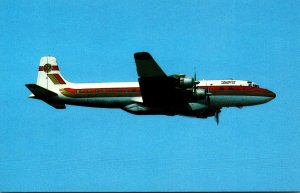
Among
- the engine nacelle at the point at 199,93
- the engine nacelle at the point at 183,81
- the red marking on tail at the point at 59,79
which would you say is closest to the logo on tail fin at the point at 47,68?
the red marking on tail at the point at 59,79

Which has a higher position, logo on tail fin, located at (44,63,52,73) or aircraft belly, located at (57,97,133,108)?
logo on tail fin, located at (44,63,52,73)

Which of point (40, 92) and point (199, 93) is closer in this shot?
point (199, 93)

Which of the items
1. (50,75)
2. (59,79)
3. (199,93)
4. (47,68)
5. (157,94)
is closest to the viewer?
(199,93)

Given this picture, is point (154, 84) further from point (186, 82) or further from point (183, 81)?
point (186, 82)

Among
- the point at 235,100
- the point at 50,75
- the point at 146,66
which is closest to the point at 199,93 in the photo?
the point at 235,100

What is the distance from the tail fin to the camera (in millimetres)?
50312

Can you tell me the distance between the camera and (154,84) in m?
43.1

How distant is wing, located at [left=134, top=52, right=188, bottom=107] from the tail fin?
31.2 ft

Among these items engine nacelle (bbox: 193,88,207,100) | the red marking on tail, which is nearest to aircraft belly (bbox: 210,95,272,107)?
engine nacelle (bbox: 193,88,207,100)

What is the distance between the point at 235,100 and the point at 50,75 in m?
17.6

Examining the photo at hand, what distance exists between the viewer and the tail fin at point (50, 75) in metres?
50.3

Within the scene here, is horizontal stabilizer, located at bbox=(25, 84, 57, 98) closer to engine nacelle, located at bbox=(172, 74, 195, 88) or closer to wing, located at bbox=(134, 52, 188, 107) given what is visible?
wing, located at bbox=(134, 52, 188, 107)

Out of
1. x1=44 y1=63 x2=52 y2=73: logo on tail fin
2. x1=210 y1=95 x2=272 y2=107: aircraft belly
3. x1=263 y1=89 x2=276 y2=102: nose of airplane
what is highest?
x1=44 y1=63 x2=52 y2=73: logo on tail fin

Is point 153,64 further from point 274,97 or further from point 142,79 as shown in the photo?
point 274,97
